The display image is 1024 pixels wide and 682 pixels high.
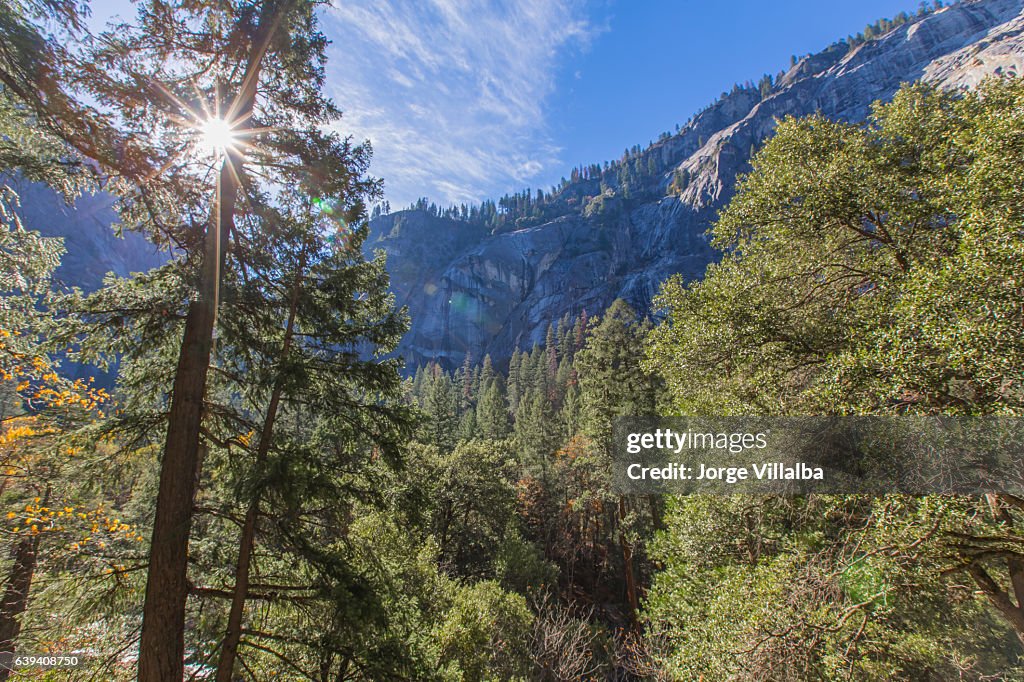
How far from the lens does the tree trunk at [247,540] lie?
14.7ft

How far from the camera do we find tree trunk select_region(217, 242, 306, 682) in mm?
4492

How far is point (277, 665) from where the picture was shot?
7.02 metres

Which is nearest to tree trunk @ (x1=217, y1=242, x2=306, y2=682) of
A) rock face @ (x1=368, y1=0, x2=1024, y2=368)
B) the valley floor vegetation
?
the valley floor vegetation

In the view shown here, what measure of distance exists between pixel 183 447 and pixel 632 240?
4433 inches

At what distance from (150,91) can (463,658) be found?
13.2m

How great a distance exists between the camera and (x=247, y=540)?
15.8ft

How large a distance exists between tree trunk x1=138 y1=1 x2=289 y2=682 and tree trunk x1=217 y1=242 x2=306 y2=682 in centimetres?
47

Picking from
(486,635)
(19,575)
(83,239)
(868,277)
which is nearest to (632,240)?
(486,635)

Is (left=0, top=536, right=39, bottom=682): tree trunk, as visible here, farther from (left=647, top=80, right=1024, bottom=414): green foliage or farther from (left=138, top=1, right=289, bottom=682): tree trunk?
(left=647, top=80, right=1024, bottom=414): green foliage

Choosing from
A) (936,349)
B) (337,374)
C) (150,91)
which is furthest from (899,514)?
(150,91)

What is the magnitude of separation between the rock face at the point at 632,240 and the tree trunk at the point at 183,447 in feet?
293

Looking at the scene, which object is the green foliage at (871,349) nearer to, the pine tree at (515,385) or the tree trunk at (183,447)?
the tree trunk at (183,447)

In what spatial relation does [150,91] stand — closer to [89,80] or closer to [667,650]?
[89,80]

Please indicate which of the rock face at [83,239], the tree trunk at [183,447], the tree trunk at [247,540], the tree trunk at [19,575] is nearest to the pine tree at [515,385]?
the tree trunk at [19,575]
